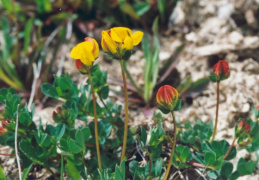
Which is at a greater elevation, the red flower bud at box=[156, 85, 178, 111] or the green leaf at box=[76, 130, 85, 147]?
the red flower bud at box=[156, 85, 178, 111]

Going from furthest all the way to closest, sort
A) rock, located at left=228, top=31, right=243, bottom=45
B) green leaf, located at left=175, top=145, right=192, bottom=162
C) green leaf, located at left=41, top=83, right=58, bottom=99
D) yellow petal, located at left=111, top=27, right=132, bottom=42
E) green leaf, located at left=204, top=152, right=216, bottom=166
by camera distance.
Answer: rock, located at left=228, top=31, right=243, bottom=45
green leaf, located at left=41, top=83, right=58, bottom=99
green leaf, located at left=175, top=145, right=192, bottom=162
green leaf, located at left=204, top=152, right=216, bottom=166
yellow petal, located at left=111, top=27, right=132, bottom=42

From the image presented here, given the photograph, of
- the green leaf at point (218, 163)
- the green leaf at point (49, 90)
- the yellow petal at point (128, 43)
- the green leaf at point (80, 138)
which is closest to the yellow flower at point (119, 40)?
the yellow petal at point (128, 43)

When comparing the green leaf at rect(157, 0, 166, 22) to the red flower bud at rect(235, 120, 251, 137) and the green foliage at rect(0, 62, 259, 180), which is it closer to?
the green foliage at rect(0, 62, 259, 180)

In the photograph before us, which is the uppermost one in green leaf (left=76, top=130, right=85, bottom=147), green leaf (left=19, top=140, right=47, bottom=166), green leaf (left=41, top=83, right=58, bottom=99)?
green leaf (left=41, top=83, right=58, bottom=99)

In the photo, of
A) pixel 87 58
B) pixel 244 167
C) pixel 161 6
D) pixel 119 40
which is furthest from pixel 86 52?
pixel 161 6

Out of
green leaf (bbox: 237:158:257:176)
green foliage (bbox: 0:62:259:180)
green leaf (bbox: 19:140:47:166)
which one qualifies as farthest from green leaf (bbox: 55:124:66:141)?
green leaf (bbox: 237:158:257:176)

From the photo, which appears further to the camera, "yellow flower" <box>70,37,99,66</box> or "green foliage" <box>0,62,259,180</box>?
"green foliage" <box>0,62,259,180</box>
